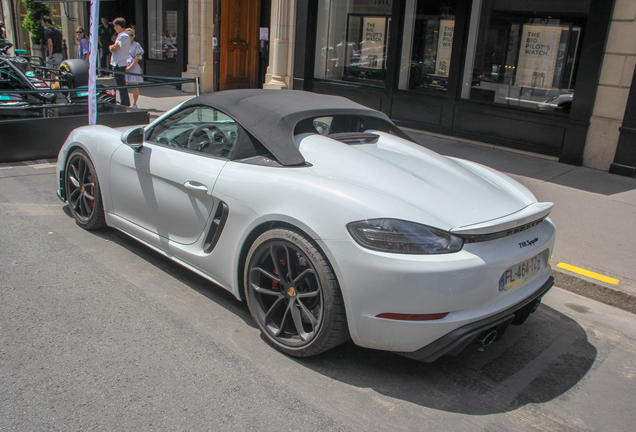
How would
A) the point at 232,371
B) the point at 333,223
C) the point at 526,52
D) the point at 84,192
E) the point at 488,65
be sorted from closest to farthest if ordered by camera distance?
the point at 333,223 → the point at 232,371 → the point at 84,192 → the point at 526,52 → the point at 488,65

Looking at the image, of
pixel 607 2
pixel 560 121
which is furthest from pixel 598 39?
pixel 560 121

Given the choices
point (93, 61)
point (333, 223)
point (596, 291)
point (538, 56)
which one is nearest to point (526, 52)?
point (538, 56)

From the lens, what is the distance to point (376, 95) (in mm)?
11359

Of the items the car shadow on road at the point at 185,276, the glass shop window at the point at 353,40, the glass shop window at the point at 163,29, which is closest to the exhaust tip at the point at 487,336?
the car shadow on road at the point at 185,276

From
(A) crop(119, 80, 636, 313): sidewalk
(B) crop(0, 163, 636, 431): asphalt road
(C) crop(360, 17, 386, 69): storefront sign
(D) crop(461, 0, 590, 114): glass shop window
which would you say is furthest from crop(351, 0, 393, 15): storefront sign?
(B) crop(0, 163, 636, 431): asphalt road

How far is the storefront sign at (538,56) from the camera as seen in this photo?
345 inches

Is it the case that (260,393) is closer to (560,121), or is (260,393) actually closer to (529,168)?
(529,168)

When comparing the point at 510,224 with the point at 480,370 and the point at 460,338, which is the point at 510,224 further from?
the point at 480,370

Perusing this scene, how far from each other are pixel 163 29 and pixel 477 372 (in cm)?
1579

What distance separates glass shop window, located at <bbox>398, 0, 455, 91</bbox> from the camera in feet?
33.3

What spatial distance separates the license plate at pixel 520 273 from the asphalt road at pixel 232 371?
58 cm

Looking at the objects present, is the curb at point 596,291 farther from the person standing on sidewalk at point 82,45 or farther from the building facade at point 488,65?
the person standing on sidewalk at point 82,45

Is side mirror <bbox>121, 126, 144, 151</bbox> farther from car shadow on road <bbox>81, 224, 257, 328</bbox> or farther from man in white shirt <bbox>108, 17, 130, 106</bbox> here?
man in white shirt <bbox>108, 17, 130, 106</bbox>

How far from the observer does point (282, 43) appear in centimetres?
1293
